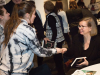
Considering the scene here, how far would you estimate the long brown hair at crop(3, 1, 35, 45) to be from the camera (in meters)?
1.24

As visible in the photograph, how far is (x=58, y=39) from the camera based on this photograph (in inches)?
95.8

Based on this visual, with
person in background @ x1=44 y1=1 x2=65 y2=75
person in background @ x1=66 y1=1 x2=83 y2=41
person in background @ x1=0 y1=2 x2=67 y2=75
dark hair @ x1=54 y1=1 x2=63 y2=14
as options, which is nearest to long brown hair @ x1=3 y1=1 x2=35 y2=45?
person in background @ x1=0 y1=2 x2=67 y2=75

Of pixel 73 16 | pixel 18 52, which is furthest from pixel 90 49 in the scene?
pixel 73 16

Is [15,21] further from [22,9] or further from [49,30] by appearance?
[49,30]

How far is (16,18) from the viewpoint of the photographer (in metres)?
1.27

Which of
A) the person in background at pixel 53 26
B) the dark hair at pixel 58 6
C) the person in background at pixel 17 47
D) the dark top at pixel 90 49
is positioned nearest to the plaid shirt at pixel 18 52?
the person in background at pixel 17 47

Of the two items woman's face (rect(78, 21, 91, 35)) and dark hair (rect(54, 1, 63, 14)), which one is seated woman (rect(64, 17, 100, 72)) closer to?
woman's face (rect(78, 21, 91, 35))

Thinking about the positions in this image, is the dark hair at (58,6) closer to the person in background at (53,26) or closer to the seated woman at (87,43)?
the person in background at (53,26)

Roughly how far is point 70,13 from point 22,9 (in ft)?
6.52

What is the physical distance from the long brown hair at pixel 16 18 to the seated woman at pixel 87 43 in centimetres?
91

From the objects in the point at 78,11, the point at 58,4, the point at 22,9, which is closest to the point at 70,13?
the point at 78,11

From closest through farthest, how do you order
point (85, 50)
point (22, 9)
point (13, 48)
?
point (13, 48) → point (22, 9) → point (85, 50)

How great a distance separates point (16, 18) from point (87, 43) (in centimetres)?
113

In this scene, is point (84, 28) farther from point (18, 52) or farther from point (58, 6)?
point (58, 6)
